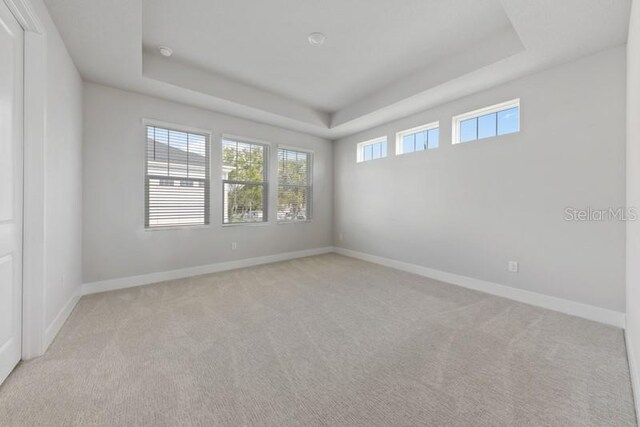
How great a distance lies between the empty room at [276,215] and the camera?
1.61 m

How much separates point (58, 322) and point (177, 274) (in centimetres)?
156

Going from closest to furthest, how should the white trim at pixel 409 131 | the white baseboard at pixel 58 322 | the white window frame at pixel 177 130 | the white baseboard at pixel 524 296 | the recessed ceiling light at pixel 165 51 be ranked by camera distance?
the white baseboard at pixel 58 322, the white baseboard at pixel 524 296, the recessed ceiling light at pixel 165 51, the white window frame at pixel 177 130, the white trim at pixel 409 131

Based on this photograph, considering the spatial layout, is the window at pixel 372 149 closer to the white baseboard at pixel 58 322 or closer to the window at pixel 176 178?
the window at pixel 176 178

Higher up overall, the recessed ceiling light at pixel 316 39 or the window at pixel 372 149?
the recessed ceiling light at pixel 316 39

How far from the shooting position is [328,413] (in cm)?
141

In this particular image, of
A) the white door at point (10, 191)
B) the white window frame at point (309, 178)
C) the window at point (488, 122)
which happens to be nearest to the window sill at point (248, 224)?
the white window frame at point (309, 178)

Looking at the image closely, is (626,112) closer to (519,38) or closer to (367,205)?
(519,38)

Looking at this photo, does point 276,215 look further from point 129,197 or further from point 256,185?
point 129,197

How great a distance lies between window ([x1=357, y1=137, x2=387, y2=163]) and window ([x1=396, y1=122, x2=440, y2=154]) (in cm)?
35

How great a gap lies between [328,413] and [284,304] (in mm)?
1579

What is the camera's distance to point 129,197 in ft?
11.3

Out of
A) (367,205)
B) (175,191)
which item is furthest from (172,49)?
(367,205)

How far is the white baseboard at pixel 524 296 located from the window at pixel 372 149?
196 cm

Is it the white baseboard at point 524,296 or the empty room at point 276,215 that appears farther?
the white baseboard at point 524,296
